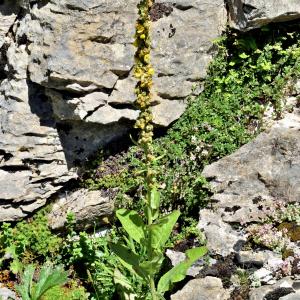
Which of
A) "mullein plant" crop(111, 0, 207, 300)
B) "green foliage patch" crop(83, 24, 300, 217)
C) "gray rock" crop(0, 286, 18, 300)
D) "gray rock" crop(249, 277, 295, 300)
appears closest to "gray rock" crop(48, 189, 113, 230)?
"green foliage patch" crop(83, 24, 300, 217)

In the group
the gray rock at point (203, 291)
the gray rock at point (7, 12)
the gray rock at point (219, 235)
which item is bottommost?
the gray rock at point (203, 291)

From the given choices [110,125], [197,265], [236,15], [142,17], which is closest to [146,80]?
[142,17]

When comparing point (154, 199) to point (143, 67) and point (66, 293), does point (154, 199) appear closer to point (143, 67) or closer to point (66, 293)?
point (143, 67)

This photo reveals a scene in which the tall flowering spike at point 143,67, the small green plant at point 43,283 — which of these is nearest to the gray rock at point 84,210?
the small green plant at point 43,283

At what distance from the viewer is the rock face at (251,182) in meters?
7.88

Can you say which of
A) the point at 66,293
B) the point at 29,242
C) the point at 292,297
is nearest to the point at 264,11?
the point at 292,297

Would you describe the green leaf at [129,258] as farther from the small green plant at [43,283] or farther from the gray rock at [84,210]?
the gray rock at [84,210]

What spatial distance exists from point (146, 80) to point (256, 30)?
16.1ft

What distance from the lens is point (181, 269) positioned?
6691mm

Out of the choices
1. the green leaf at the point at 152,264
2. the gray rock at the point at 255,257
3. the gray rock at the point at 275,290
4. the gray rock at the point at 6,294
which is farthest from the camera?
the gray rock at the point at 6,294

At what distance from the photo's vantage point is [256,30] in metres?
9.75

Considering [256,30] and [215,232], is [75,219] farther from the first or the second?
[256,30]

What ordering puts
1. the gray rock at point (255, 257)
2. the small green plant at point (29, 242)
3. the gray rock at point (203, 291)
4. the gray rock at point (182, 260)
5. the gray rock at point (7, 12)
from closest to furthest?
the gray rock at point (203, 291) → the gray rock at point (255, 257) → the gray rock at point (182, 260) → the small green plant at point (29, 242) → the gray rock at point (7, 12)

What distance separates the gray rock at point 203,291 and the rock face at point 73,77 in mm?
2960
